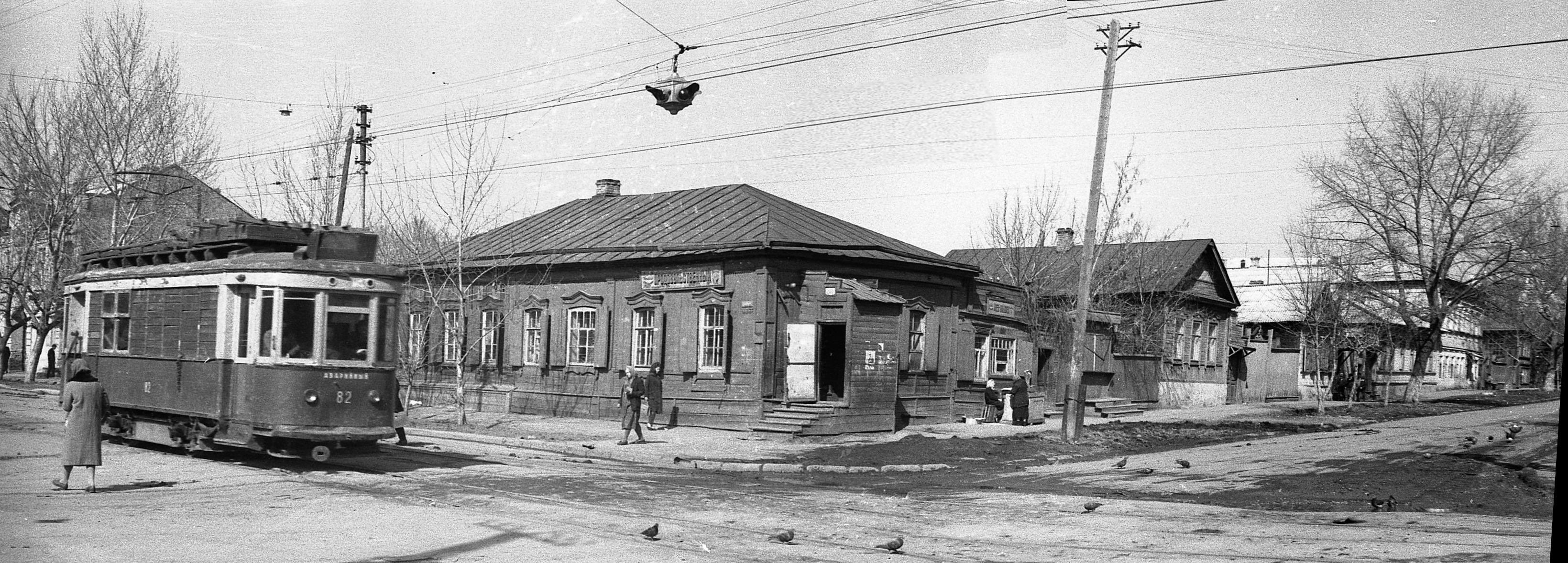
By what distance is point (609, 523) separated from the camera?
37.2ft

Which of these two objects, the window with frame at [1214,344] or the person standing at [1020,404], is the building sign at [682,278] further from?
the window with frame at [1214,344]

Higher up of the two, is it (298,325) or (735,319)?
(735,319)

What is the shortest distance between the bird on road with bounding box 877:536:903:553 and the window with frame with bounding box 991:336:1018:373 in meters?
21.8

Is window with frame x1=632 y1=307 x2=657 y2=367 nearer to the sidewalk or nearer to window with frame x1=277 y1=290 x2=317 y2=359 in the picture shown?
the sidewalk

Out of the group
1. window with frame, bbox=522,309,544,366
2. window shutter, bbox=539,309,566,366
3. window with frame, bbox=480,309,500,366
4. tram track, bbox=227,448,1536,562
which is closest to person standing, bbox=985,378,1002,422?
window shutter, bbox=539,309,566,366

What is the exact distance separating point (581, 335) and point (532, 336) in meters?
2.21

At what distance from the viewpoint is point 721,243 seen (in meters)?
26.5

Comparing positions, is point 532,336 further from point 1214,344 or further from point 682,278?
point 1214,344

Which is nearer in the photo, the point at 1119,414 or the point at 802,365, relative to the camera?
the point at 802,365

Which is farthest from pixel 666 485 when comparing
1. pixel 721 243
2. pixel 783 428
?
Answer: pixel 721 243

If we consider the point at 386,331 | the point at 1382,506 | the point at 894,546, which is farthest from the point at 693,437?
the point at 894,546

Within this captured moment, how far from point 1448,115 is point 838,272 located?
25987 millimetres

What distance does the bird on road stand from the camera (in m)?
9.77

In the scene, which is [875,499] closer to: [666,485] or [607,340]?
[666,485]
